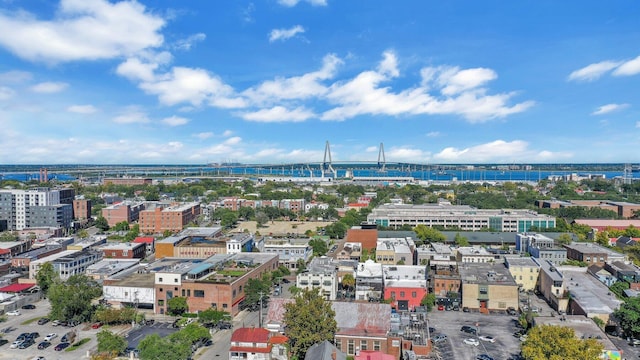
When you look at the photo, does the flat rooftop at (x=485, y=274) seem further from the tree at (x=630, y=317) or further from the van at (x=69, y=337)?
the van at (x=69, y=337)

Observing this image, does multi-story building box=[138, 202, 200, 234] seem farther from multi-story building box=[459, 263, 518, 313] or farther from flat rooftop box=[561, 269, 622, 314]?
flat rooftop box=[561, 269, 622, 314]

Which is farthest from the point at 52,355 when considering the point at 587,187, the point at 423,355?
the point at 587,187

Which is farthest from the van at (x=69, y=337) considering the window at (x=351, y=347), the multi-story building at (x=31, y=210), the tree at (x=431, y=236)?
the multi-story building at (x=31, y=210)

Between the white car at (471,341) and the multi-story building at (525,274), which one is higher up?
the multi-story building at (525,274)

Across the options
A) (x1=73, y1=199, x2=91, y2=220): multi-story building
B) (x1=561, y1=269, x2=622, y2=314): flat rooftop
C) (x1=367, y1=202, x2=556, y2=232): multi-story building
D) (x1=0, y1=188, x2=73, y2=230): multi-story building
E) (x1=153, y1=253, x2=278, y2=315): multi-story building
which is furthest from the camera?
(x1=73, y1=199, x2=91, y2=220): multi-story building

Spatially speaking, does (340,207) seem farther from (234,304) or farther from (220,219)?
(234,304)

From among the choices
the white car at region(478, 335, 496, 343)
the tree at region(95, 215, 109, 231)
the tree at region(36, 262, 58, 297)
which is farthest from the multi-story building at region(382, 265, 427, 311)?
the tree at region(95, 215, 109, 231)

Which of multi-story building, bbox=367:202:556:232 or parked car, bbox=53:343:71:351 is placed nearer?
parked car, bbox=53:343:71:351
